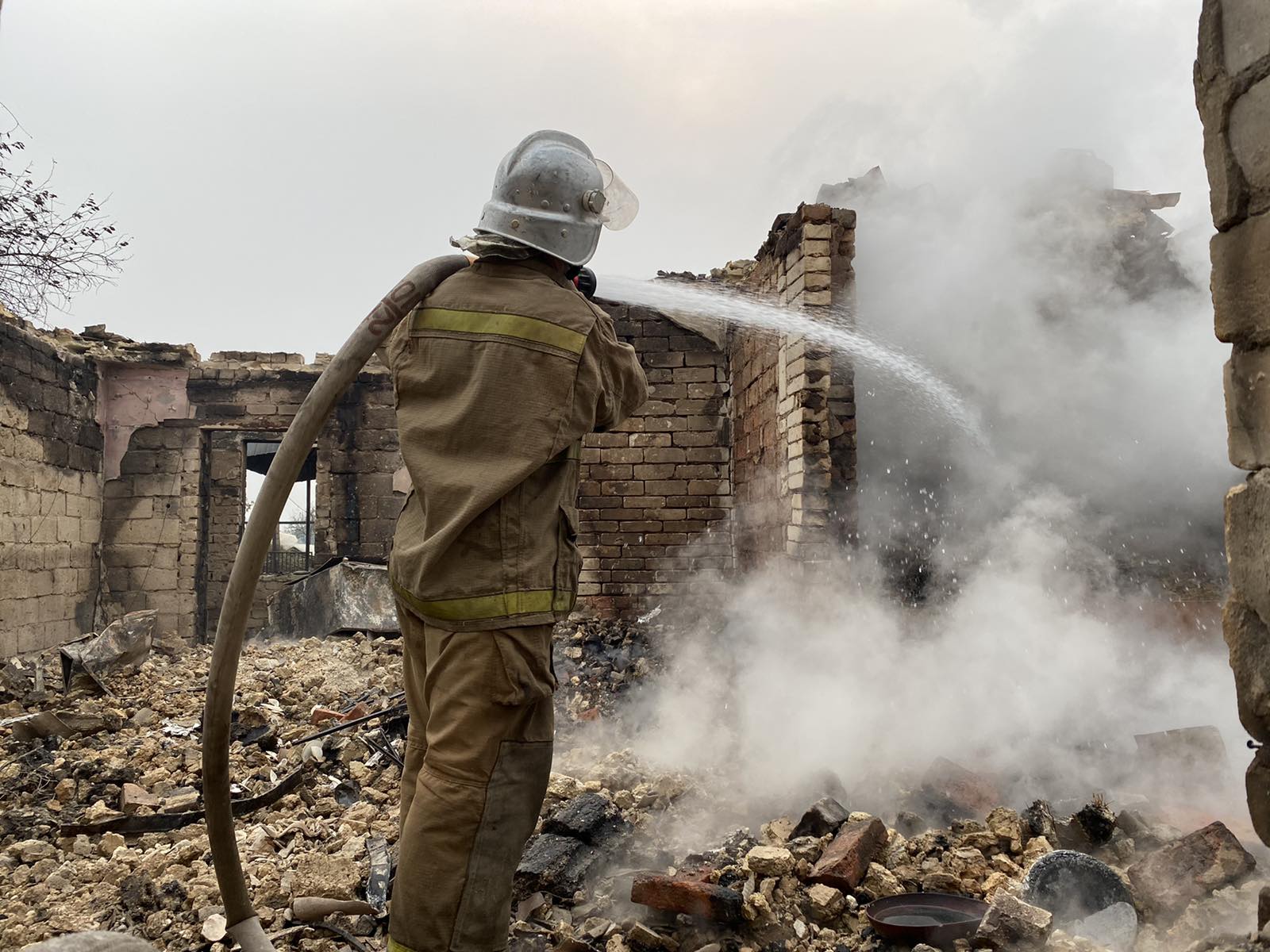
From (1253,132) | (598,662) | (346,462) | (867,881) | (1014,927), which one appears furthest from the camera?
(346,462)

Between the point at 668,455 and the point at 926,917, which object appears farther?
the point at 668,455

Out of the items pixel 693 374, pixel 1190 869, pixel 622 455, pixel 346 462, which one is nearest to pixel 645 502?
pixel 622 455

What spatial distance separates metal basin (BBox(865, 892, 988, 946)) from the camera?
2.52 meters

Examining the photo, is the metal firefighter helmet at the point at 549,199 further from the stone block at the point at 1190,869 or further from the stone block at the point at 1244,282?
the stone block at the point at 1190,869

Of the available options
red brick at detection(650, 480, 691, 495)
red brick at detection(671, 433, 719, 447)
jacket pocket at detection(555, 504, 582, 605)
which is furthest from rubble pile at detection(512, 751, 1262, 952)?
red brick at detection(671, 433, 719, 447)

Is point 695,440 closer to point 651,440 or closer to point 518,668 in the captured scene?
point 651,440

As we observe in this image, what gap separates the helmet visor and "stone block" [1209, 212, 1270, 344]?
1.38m

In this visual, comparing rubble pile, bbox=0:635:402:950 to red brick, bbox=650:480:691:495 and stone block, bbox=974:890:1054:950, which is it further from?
red brick, bbox=650:480:691:495

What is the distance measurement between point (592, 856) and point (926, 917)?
3.86 ft

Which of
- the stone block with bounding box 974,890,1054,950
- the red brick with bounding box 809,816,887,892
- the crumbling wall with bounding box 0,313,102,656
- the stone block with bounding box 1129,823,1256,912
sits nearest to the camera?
the stone block with bounding box 974,890,1054,950

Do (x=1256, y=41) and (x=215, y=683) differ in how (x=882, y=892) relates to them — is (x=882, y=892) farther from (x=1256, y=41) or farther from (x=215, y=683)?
(x=1256, y=41)

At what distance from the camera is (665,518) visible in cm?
851

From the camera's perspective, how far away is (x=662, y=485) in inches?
335

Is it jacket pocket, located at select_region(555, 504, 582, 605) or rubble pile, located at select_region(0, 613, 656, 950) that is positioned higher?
jacket pocket, located at select_region(555, 504, 582, 605)
